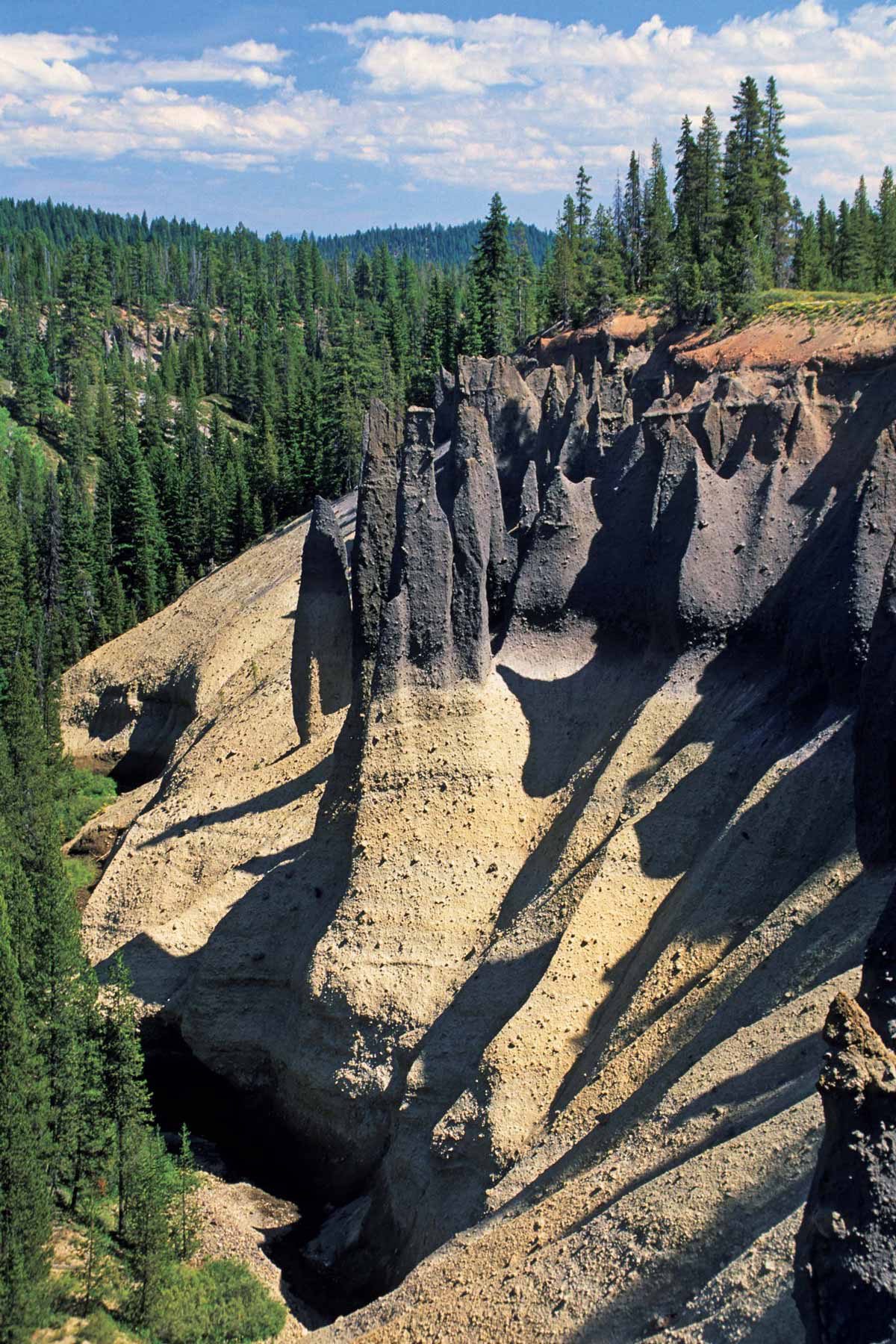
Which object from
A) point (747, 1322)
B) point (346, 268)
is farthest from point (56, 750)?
point (346, 268)

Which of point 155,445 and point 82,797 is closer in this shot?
point 82,797

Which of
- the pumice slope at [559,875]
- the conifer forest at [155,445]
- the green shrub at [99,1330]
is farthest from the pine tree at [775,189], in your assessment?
the green shrub at [99,1330]

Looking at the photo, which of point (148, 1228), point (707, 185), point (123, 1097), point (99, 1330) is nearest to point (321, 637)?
point (123, 1097)

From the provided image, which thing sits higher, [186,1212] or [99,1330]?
[186,1212]

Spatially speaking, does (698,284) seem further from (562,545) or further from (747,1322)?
(747,1322)

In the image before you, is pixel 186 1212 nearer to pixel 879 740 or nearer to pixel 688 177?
pixel 879 740

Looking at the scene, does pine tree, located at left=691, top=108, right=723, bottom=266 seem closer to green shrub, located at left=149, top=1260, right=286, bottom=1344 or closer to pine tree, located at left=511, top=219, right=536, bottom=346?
pine tree, located at left=511, top=219, right=536, bottom=346
